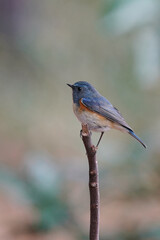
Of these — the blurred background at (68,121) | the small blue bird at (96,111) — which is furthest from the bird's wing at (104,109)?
the blurred background at (68,121)

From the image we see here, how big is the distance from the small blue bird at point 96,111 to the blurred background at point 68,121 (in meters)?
0.26

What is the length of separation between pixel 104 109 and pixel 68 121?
2728 millimetres

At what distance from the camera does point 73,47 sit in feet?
13.3

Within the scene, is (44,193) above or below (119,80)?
below

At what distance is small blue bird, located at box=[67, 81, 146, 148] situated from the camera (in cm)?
139

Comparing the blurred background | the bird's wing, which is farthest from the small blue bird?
the blurred background

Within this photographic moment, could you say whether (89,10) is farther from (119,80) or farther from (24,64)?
(119,80)

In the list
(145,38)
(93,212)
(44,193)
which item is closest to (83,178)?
(44,193)

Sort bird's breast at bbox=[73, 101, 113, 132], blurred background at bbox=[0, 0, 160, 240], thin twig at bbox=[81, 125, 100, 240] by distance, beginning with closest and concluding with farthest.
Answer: thin twig at bbox=[81, 125, 100, 240] < bird's breast at bbox=[73, 101, 113, 132] < blurred background at bbox=[0, 0, 160, 240]

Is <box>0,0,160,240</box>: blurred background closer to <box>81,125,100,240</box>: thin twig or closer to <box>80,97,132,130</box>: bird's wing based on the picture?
<box>80,97,132,130</box>: bird's wing

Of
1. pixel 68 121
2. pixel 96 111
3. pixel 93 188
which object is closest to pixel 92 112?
pixel 96 111

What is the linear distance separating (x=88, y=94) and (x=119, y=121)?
0.42 ft

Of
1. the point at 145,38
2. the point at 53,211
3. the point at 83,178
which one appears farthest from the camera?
the point at 83,178

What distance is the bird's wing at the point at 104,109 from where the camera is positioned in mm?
1386
